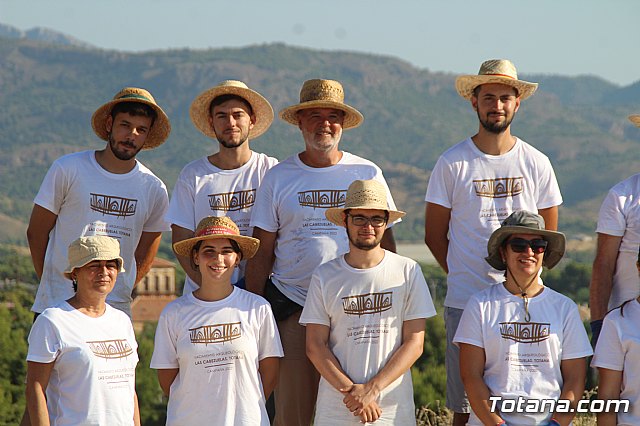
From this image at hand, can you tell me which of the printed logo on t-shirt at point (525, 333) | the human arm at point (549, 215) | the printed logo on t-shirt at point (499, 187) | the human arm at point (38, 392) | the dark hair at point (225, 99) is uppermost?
the dark hair at point (225, 99)

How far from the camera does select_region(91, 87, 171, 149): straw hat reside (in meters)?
6.57

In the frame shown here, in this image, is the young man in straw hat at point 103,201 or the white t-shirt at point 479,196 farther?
the young man in straw hat at point 103,201

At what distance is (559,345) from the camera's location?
554cm

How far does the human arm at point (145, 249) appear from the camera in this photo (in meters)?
6.76

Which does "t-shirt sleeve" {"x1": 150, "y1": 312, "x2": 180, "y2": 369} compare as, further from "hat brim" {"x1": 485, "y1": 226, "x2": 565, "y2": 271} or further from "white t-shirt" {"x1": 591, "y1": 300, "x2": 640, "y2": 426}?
"white t-shirt" {"x1": 591, "y1": 300, "x2": 640, "y2": 426}

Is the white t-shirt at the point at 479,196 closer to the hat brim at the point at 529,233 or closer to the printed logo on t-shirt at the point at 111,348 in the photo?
the hat brim at the point at 529,233

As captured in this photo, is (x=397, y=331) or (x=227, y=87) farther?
(x=227, y=87)

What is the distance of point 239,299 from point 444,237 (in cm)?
150

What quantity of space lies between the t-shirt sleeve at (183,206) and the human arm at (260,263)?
46 cm

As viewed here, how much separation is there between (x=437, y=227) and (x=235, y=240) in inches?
54.4

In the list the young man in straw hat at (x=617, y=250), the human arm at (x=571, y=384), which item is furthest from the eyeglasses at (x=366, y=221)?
the young man in straw hat at (x=617, y=250)

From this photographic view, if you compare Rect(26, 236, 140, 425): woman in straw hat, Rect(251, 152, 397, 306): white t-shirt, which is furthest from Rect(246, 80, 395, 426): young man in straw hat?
Rect(26, 236, 140, 425): woman in straw hat

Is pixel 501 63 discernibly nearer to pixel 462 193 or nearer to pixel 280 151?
pixel 462 193

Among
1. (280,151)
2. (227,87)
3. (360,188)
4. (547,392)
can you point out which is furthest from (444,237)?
(280,151)
